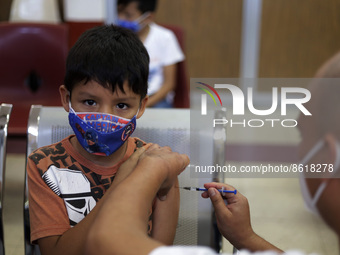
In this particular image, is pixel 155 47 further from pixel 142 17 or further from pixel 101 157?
pixel 101 157

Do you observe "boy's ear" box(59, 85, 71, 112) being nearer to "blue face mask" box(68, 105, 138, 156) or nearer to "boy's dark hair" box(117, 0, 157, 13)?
"blue face mask" box(68, 105, 138, 156)

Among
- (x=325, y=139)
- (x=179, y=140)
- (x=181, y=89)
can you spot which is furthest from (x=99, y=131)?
(x=181, y=89)

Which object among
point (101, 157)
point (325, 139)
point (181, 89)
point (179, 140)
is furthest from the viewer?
point (181, 89)

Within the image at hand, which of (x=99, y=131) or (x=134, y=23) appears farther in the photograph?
(x=134, y=23)

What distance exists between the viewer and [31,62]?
2.62m

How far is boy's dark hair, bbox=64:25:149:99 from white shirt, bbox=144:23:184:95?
1483 millimetres

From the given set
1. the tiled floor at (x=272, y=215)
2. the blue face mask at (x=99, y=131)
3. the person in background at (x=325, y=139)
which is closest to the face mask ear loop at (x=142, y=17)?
the tiled floor at (x=272, y=215)

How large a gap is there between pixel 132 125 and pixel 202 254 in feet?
1.73

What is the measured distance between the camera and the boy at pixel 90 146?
44.3 inches

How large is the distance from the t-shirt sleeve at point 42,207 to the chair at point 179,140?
0.21 meters

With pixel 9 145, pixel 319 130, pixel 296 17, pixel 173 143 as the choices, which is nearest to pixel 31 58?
pixel 9 145

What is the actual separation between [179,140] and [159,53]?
143cm

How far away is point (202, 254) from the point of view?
0.73 meters

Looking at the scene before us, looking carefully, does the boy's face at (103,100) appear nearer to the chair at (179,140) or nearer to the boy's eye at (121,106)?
the boy's eye at (121,106)
